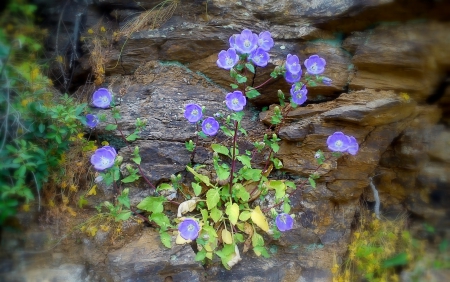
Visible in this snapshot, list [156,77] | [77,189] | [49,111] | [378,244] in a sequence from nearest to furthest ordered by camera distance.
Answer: [49,111], [77,189], [378,244], [156,77]

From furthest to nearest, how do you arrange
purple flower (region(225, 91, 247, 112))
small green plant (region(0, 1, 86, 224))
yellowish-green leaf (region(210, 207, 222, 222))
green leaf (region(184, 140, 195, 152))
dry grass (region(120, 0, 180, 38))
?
dry grass (region(120, 0, 180, 38)) < green leaf (region(184, 140, 195, 152)) < yellowish-green leaf (region(210, 207, 222, 222)) < purple flower (region(225, 91, 247, 112)) < small green plant (region(0, 1, 86, 224))

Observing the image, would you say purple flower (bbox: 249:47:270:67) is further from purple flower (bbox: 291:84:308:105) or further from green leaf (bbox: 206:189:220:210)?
green leaf (bbox: 206:189:220:210)

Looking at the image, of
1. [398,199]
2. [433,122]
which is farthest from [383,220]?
[433,122]

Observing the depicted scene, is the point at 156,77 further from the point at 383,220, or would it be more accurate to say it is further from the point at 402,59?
the point at 383,220

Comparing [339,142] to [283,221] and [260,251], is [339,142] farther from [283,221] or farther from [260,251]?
[260,251]

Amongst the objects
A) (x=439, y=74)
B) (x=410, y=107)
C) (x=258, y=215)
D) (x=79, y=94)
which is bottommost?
(x=258, y=215)

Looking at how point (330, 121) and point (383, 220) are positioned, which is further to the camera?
point (383, 220)

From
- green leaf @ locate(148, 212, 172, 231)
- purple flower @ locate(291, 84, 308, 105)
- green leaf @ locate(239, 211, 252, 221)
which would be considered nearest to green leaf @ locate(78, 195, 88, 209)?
green leaf @ locate(148, 212, 172, 231)

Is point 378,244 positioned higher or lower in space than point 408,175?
lower
